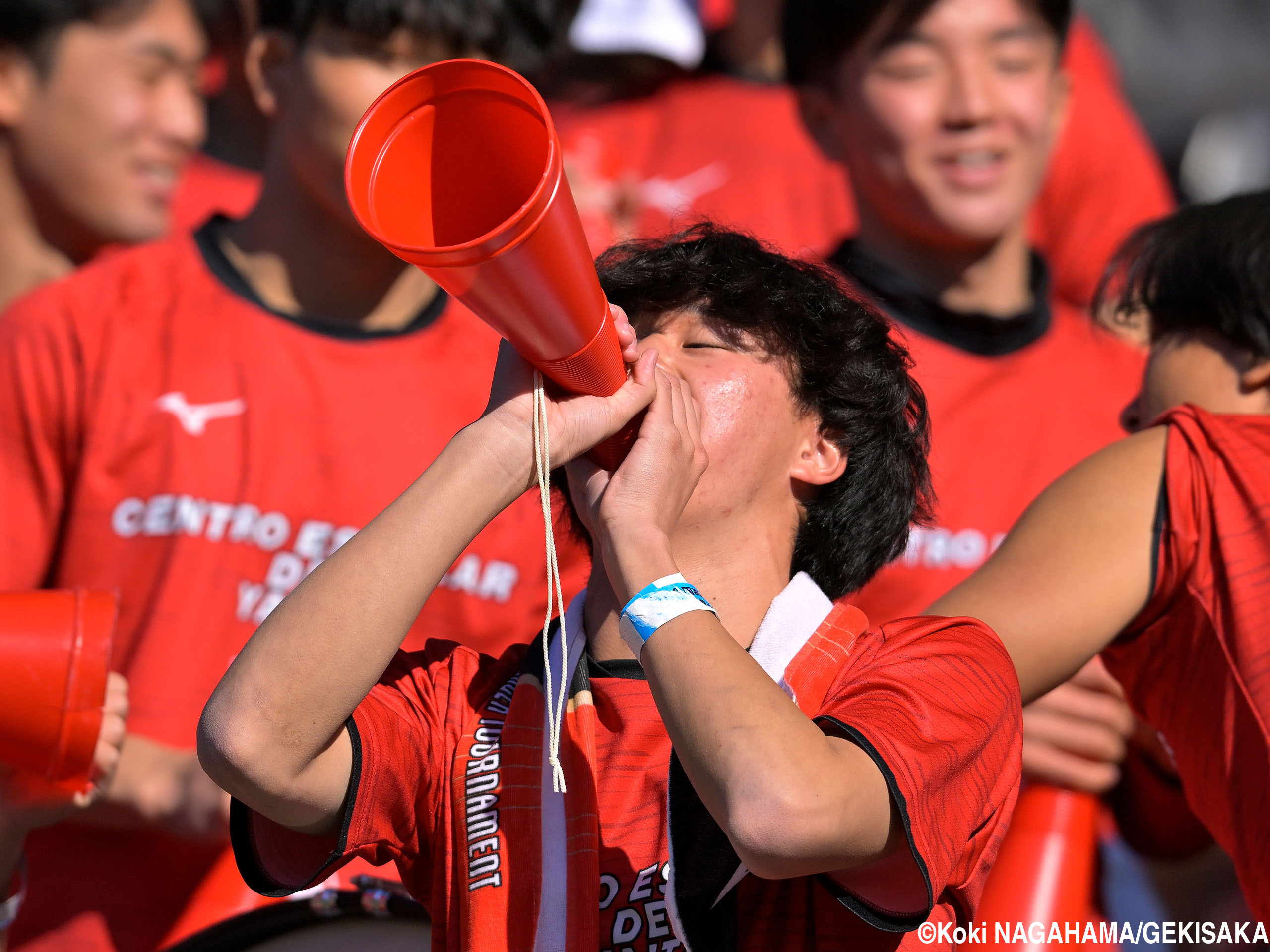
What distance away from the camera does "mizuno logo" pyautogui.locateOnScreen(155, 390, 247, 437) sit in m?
2.64

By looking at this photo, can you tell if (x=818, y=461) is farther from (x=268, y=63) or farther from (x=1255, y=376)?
(x=268, y=63)

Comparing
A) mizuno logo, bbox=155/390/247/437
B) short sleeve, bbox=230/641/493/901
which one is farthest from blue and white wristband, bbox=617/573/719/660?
mizuno logo, bbox=155/390/247/437

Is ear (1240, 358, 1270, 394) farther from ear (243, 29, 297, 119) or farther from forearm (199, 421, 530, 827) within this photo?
ear (243, 29, 297, 119)

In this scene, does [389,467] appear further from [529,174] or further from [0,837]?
[529,174]

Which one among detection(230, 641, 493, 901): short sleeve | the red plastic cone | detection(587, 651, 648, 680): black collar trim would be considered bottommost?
the red plastic cone

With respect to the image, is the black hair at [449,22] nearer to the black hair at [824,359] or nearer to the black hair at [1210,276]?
the black hair at [824,359]

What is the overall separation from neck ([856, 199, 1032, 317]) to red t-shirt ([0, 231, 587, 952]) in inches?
41.0

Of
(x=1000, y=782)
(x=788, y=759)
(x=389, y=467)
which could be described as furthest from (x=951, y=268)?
(x=788, y=759)

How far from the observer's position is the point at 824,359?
6.10 feet

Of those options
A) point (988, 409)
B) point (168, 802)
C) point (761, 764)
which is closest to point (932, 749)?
point (761, 764)

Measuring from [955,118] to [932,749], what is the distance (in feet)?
6.33

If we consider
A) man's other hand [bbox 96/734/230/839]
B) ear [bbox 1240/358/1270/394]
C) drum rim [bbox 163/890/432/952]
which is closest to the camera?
drum rim [bbox 163/890/432/952]

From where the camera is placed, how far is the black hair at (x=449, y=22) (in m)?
2.73

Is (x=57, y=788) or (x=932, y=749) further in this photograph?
(x=57, y=788)
